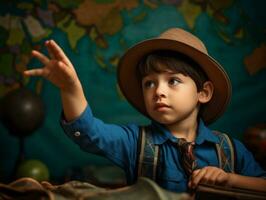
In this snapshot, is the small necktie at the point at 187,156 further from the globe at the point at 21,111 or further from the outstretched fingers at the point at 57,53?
the globe at the point at 21,111

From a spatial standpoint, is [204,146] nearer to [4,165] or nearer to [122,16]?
[122,16]

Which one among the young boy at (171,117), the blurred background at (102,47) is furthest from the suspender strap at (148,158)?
the blurred background at (102,47)

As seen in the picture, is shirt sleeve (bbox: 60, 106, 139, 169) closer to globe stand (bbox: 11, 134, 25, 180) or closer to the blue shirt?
the blue shirt

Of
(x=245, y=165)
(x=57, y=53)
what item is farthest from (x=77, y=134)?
(x=245, y=165)

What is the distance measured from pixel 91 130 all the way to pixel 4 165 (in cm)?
145

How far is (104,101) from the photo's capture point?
7.18 feet

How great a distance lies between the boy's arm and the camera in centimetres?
79

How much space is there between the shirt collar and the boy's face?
2cm

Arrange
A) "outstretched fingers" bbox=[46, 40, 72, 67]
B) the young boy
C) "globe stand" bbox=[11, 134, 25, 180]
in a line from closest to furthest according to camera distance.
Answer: "outstretched fingers" bbox=[46, 40, 72, 67] < the young boy < "globe stand" bbox=[11, 134, 25, 180]

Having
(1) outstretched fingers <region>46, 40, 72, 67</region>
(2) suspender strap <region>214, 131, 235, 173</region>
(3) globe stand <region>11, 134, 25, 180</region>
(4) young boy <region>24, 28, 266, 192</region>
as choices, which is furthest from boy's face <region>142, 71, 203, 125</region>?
(3) globe stand <region>11, 134, 25, 180</region>

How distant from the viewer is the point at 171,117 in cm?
95

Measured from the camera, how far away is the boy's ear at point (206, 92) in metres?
1.03

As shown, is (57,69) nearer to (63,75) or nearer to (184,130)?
(63,75)

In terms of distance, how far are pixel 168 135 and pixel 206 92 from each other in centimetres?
15
